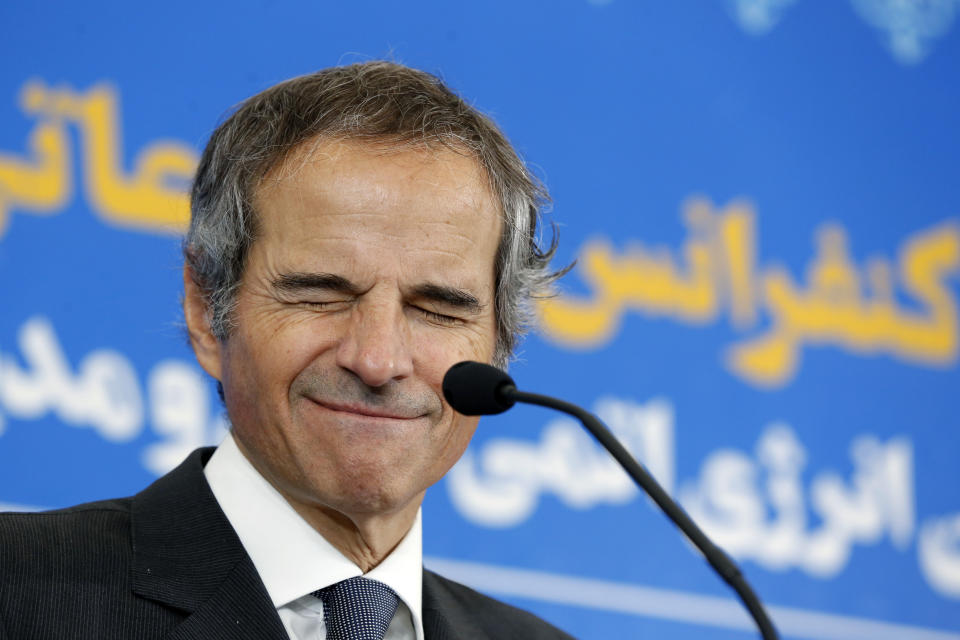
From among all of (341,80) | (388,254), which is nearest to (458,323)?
(388,254)

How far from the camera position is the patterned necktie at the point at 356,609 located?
1563 mm

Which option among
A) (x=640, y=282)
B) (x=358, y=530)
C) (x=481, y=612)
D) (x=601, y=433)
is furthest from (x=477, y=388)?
(x=640, y=282)

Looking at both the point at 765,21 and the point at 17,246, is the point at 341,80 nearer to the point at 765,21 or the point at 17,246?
the point at 17,246

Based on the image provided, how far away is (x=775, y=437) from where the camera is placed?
11.4 feet

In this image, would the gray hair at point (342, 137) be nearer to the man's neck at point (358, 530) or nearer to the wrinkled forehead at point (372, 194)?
the wrinkled forehead at point (372, 194)

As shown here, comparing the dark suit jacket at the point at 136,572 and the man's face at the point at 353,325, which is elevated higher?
the man's face at the point at 353,325

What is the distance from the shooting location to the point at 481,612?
188 centimetres

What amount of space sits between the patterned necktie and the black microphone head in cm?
36

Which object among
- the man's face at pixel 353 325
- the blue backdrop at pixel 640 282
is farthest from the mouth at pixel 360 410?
the blue backdrop at pixel 640 282

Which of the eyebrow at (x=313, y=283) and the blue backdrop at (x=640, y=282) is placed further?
the blue backdrop at (x=640, y=282)

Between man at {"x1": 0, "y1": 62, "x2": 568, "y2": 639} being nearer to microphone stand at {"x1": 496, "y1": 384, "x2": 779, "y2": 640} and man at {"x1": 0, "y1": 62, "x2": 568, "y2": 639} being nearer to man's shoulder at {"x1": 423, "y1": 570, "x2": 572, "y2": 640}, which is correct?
man's shoulder at {"x1": 423, "y1": 570, "x2": 572, "y2": 640}

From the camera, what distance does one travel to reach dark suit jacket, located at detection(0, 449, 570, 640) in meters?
1.46

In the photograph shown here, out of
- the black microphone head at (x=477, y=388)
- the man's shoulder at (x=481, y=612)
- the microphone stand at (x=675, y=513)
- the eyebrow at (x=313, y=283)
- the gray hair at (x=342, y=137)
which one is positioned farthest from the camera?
the man's shoulder at (x=481, y=612)

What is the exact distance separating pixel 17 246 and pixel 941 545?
2.65 metres
